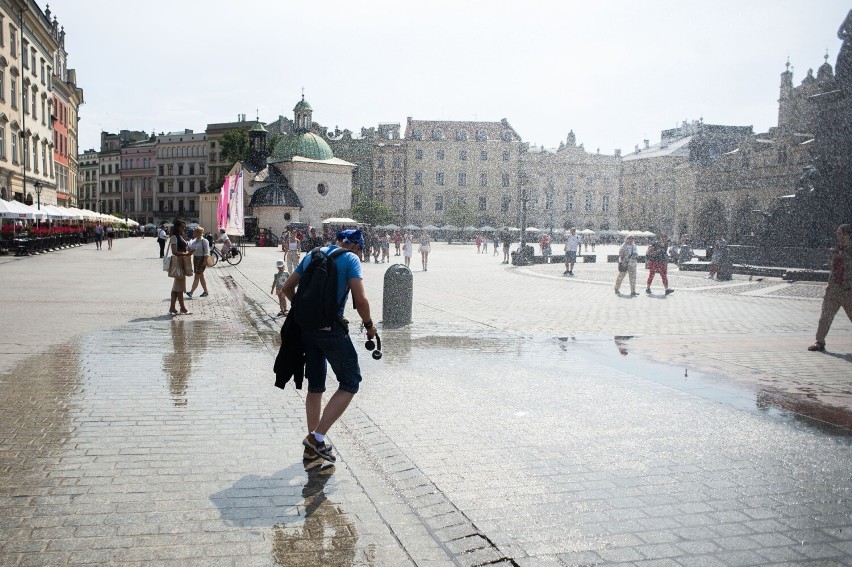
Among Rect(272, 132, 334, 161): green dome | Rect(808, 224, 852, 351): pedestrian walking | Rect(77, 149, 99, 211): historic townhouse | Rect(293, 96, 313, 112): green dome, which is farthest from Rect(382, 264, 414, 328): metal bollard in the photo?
Rect(77, 149, 99, 211): historic townhouse

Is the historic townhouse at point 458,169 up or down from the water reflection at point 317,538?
up

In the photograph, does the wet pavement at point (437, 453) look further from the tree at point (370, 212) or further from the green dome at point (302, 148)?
the tree at point (370, 212)

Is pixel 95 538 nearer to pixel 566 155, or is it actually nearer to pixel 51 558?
pixel 51 558

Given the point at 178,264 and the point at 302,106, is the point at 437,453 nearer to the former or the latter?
the point at 178,264

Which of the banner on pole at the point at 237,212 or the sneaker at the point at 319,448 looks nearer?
the sneaker at the point at 319,448

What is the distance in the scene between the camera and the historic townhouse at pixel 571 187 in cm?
9412

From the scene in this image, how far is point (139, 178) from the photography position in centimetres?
12050

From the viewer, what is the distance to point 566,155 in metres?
94.3

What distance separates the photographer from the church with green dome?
220 ft

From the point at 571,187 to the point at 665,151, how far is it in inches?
490

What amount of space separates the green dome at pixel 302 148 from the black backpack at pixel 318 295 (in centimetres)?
6885

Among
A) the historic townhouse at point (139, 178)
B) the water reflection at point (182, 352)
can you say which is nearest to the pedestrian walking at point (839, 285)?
the water reflection at point (182, 352)

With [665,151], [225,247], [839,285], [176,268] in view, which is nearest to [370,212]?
[665,151]

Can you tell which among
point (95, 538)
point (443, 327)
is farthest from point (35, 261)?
point (95, 538)
